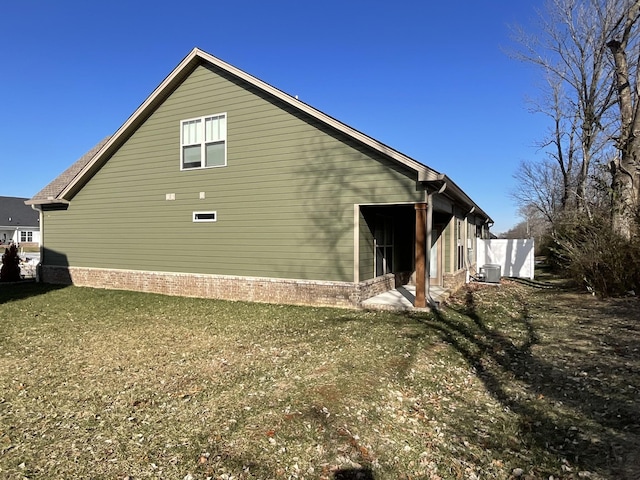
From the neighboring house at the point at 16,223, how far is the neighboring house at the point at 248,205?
42.9 meters

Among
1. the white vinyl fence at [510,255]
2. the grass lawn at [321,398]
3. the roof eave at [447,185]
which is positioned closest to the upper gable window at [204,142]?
the grass lawn at [321,398]

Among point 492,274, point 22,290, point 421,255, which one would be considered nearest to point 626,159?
point 492,274

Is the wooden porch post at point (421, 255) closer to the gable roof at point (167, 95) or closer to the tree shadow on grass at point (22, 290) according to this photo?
the gable roof at point (167, 95)

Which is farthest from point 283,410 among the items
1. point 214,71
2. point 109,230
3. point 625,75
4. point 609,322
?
point 625,75

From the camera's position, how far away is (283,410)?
4203 millimetres

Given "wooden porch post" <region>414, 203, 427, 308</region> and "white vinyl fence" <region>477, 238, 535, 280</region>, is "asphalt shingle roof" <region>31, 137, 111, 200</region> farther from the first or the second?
"white vinyl fence" <region>477, 238, 535, 280</region>

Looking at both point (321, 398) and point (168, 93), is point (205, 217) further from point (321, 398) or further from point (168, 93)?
point (321, 398)

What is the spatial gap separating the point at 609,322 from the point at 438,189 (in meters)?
4.41

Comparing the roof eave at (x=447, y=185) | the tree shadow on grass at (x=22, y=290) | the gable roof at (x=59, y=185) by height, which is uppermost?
the gable roof at (x=59, y=185)

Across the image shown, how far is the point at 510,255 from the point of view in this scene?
62.1 feet

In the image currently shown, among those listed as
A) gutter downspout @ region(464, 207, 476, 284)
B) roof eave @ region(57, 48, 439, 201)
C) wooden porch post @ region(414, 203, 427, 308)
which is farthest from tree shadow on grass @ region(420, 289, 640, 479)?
gutter downspout @ region(464, 207, 476, 284)

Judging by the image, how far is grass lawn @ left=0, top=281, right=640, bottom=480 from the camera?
3.37 m

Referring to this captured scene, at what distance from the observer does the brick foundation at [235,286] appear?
9844 millimetres

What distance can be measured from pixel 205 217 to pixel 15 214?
167 ft
